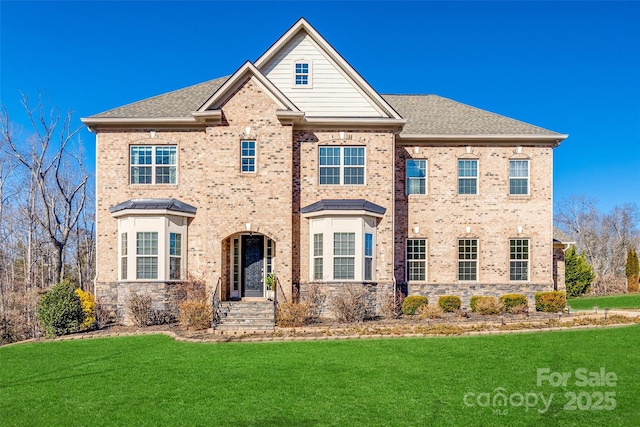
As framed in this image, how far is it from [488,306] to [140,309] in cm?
1227

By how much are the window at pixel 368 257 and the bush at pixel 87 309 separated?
31.2 ft

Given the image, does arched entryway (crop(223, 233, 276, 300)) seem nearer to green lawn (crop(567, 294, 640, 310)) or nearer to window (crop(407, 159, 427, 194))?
window (crop(407, 159, 427, 194))

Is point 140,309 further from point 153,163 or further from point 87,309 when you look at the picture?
point 153,163

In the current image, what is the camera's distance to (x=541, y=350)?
37.2 ft

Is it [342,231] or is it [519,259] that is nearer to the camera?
[342,231]

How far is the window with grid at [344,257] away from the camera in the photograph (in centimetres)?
1817

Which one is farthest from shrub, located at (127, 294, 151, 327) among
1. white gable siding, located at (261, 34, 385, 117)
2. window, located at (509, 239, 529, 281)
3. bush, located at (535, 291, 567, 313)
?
bush, located at (535, 291, 567, 313)

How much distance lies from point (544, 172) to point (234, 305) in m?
13.7

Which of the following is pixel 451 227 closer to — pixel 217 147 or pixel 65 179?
pixel 217 147

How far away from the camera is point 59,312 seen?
15734mm

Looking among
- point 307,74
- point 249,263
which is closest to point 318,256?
point 249,263

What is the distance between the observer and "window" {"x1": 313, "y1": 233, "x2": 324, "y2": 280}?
18.5 metres

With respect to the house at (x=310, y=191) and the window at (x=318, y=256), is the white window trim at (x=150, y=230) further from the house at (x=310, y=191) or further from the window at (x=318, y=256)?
the window at (x=318, y=256)

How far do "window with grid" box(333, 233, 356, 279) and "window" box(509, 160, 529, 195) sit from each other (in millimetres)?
7543
